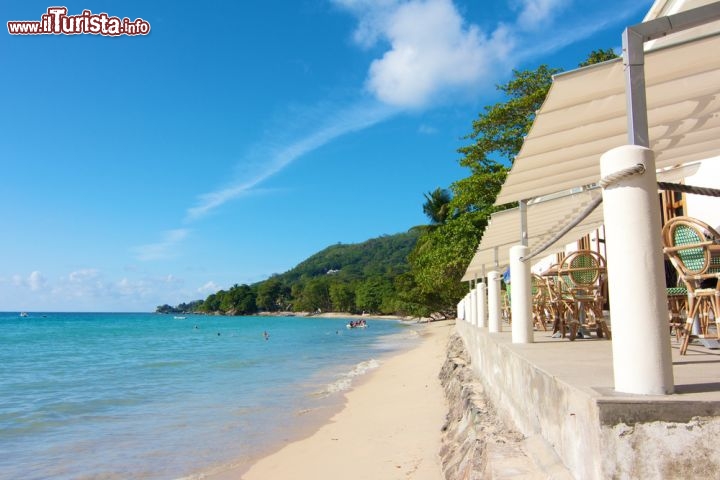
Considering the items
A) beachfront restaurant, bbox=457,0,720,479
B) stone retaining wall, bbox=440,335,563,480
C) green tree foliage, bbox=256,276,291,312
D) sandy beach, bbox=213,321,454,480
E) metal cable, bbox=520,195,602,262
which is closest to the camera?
beachfront restaurant, bbox=457,0,720,479

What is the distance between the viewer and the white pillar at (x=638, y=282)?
196 centimetres

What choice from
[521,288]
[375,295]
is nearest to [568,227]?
[521,288]

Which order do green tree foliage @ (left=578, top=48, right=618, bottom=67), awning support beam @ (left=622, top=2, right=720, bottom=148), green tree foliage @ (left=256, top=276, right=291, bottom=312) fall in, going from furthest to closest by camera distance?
green tree foliage @ (left=256, top=276, right=291, bottom=312) → green tree foliage @ (left=578, top=48, right=618, bottom=67) → awning support beam @ (left=622, top=2, right=720, bottom=148)

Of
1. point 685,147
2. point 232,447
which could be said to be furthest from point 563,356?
point 232,447

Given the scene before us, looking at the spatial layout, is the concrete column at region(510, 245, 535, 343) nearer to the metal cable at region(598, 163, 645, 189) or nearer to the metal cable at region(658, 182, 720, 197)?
the metal cable at region(658, 182, 720, 197)

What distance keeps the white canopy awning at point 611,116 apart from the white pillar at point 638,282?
147 cm

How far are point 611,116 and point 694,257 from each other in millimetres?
1200

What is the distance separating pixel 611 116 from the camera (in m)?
3.90

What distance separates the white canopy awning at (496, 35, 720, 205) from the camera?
126 inches

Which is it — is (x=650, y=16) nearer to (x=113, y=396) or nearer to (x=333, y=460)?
(x=333, y=460)

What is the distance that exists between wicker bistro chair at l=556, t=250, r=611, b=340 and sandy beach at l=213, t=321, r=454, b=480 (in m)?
2.33

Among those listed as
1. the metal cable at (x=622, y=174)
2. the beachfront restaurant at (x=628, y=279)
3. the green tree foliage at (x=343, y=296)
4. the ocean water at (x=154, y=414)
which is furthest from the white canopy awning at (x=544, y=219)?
the green tree foliage at (x=343, y=296)

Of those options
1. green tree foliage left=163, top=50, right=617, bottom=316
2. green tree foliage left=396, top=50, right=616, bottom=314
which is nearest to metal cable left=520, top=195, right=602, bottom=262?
green tree foliage left=163, top=50, right=617, bottom=316

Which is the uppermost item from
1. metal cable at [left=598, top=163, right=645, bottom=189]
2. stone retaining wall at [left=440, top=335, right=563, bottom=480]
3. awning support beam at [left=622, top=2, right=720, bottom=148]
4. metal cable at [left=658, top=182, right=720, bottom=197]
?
awning support beam at [left=622, top=2, right=720, bottom=148]
